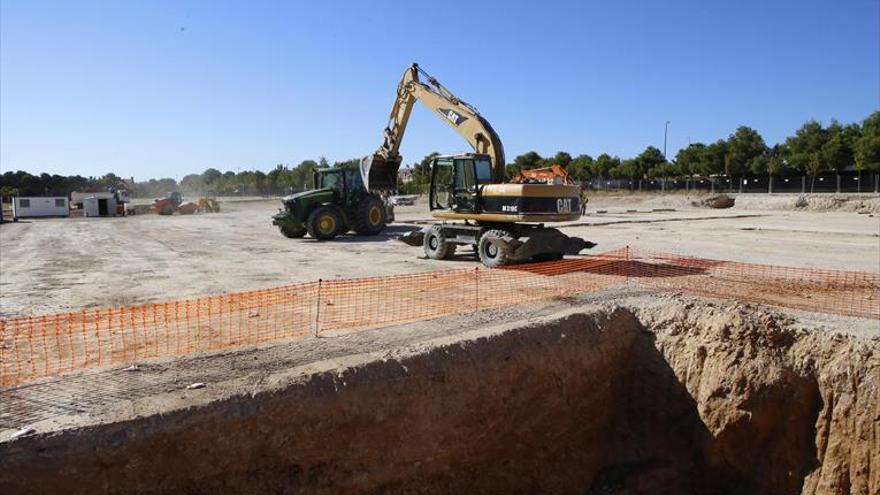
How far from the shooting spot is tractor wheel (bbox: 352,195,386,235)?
67.0 ft

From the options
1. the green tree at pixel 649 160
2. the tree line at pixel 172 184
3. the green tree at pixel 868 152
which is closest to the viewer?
the green tree at pixel 868 152

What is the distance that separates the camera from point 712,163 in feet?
199

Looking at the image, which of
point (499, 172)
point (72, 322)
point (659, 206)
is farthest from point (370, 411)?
point (659, 206)

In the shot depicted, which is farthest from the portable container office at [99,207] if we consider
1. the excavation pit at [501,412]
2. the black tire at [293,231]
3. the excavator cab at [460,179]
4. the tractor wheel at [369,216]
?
the excavation pit at [501,412]

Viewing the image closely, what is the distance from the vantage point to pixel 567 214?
13.1 meters

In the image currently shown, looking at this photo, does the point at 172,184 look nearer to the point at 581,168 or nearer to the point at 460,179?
the point at 581,168

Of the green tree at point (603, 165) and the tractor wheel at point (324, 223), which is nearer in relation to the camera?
the tractor wheel at point (324, 223)

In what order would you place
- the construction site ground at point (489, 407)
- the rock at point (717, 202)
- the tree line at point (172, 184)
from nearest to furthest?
the construction site ground at point (489, 407) < the rock at point (717, 202) < the tree line at point (172, 184)

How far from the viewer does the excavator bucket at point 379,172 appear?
19234 millimetres

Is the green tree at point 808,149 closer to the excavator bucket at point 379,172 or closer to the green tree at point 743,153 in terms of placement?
the green tree at point 743,153

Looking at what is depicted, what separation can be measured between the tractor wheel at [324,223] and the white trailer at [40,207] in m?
30.9

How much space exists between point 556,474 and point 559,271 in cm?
543

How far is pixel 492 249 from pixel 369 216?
26.5ft

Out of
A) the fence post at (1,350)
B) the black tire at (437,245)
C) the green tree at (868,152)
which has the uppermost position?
the green tree at (868,152)
